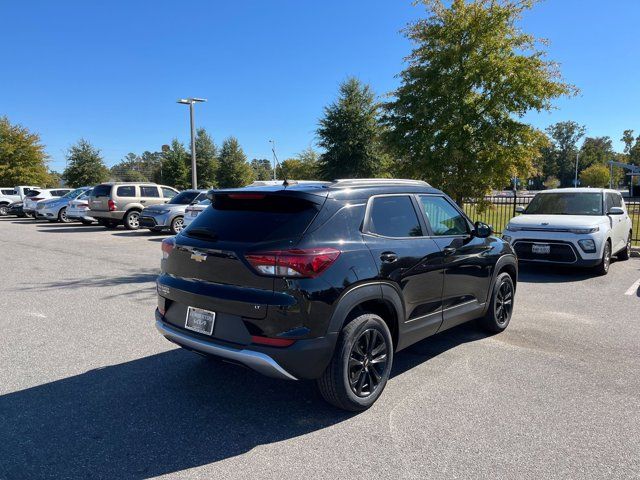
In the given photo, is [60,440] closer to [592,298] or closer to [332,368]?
[332,368]

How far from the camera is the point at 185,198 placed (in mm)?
17766

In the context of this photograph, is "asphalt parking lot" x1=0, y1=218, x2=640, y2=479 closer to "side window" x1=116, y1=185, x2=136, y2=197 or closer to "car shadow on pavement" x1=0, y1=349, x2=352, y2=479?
"car shadow on pavement" x1=0, y1=349, x2=352, y2=479

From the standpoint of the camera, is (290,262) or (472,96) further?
(472,96)

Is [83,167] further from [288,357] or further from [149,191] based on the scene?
[288,357]

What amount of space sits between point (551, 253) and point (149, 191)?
52.5 feet

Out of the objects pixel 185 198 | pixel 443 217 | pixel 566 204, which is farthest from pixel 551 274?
pixel 185 198

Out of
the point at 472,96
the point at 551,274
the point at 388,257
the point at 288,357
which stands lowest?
the point at 551,274

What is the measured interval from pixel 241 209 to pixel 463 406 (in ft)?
7.69

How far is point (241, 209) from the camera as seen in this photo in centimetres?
370

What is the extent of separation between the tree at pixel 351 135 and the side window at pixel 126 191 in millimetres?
14637

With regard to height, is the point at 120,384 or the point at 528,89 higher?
the point at 528,89

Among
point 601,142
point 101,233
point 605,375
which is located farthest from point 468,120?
point 601,142

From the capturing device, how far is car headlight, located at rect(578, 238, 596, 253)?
881 centimetres

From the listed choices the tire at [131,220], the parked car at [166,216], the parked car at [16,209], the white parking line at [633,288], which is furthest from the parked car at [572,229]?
the parked car at [16,209]
